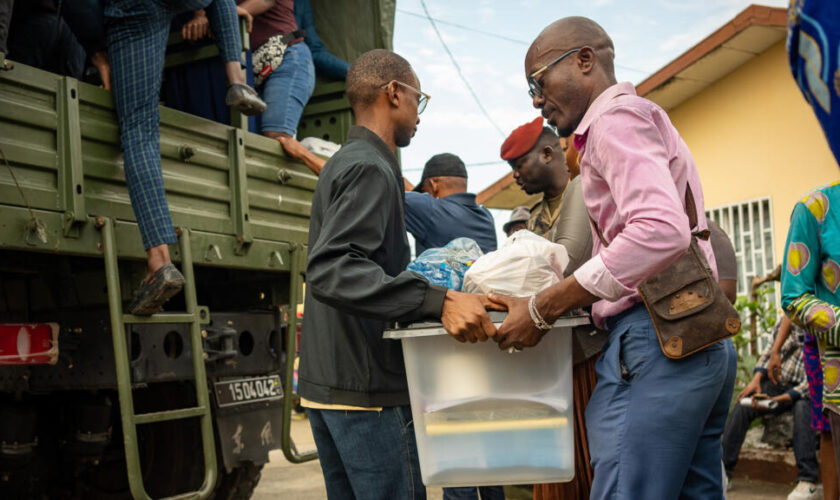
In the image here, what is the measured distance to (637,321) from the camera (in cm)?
203

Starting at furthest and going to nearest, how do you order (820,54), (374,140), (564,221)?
(564,221), (374,140), (820,54)

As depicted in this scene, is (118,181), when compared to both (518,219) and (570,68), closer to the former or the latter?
(570,68)

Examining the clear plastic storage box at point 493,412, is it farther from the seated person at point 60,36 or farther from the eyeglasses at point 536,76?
the seated person at point 60,36

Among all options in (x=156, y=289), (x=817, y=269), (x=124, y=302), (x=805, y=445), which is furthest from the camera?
(x=805, y=445)

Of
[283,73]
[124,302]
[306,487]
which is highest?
[283,73]

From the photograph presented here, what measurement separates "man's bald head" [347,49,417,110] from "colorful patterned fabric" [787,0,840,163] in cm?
183

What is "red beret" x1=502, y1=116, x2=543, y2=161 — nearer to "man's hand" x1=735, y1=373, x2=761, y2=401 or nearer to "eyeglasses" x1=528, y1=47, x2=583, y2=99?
Answer: "eyeglasses" x1=528, y1=47, x2=583, y2=99

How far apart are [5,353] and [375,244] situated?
7.09 feet

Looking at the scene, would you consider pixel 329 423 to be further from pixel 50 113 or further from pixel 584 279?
pixel 50 113

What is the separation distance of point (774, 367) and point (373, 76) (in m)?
4.59

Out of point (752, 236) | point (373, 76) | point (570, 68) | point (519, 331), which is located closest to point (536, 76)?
point (570, 68)

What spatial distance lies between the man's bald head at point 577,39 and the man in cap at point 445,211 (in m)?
1.66

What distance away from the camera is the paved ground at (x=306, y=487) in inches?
243

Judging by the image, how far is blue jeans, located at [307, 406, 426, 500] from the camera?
2277 millimetres
